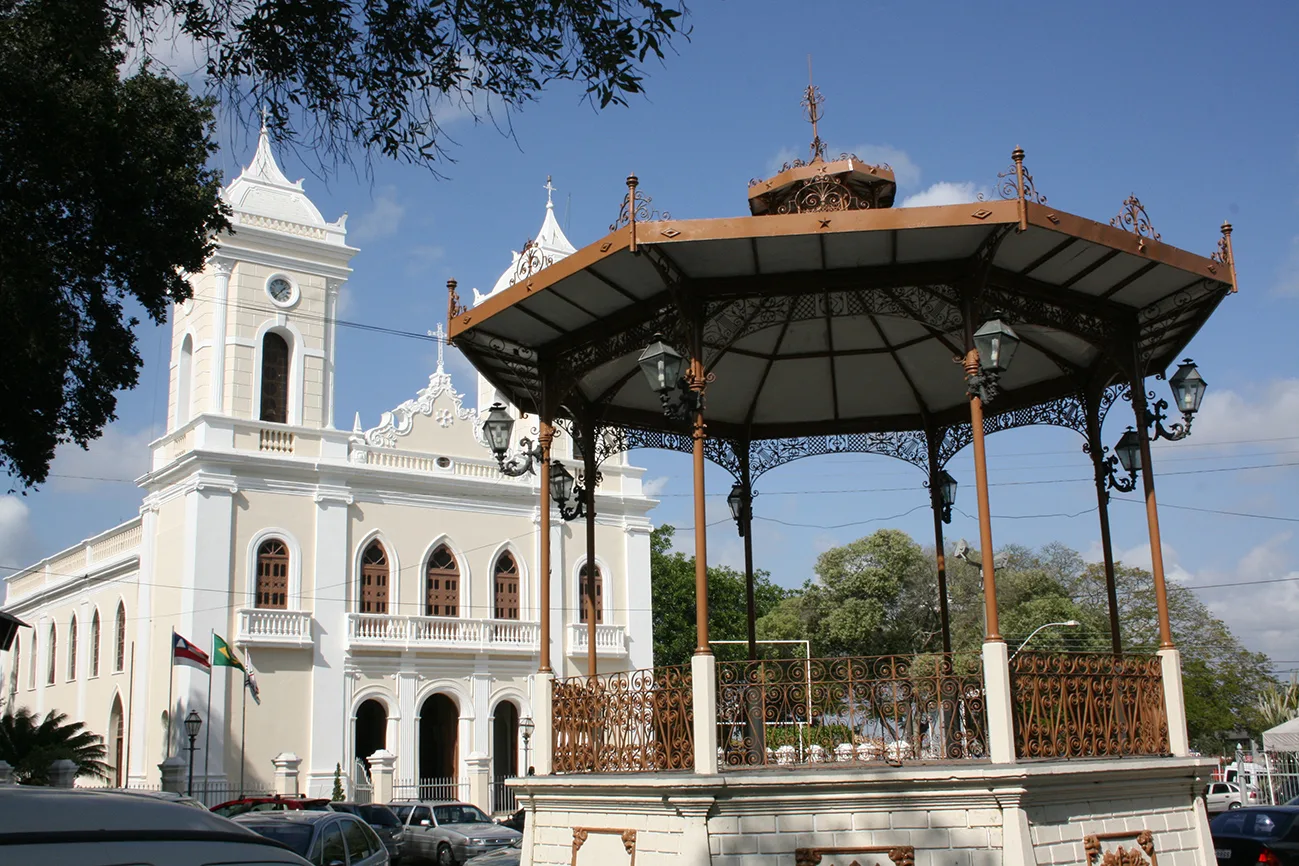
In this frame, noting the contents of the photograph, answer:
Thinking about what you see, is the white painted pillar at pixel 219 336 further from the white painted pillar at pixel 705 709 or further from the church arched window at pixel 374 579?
→ the white painted pillar at pixel 705 709

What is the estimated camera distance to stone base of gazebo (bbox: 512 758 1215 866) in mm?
8250

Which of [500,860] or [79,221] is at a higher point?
[79,221]

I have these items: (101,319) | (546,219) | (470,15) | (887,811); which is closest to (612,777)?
(887,811)

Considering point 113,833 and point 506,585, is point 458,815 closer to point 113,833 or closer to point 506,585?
point 506,585

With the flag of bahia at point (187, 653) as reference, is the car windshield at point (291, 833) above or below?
below

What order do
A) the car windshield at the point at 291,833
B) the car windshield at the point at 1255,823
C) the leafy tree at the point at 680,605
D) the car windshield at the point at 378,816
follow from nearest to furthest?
the car windshield at the point at 291,833, the car windshield at the point at 1255,823, the car windshield at the point at 378,816, the leafy tree at the point at 680,605

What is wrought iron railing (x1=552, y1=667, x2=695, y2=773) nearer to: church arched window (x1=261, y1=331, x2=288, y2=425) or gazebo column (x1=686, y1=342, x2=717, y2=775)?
gazebo column (x1=686, y1=342, x2=717, y2=775)

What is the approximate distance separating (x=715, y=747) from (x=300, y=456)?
2532 centimetres

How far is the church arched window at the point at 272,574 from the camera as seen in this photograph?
30719 millimetres

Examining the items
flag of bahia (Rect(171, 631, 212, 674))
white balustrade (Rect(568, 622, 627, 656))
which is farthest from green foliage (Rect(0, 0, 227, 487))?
white balustrade (Rect(568, 622, 627, 656))

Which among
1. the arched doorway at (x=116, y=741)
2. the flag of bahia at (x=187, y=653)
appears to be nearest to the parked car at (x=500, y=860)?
the flag of bahia at (x=187, y=653)

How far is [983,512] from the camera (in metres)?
8.95

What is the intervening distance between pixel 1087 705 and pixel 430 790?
1002 inches

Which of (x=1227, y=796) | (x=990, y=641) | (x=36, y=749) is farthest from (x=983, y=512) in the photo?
(x=1227, y=796)
